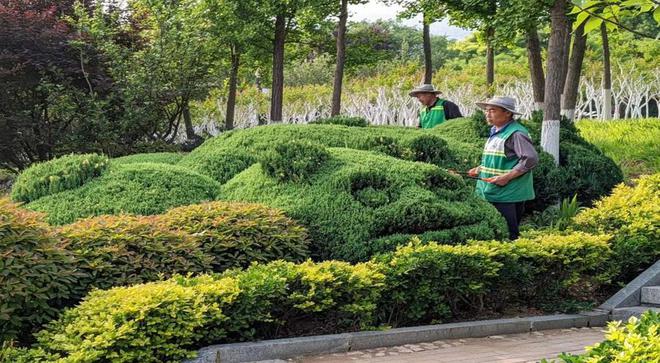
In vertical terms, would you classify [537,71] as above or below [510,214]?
above

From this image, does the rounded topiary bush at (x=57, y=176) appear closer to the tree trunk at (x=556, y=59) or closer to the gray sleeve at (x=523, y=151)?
the gray sleeve at (x=523, y=151)

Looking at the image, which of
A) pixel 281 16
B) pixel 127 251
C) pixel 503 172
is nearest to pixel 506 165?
pixel 503 172

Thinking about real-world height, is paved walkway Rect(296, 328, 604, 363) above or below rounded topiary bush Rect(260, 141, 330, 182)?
below

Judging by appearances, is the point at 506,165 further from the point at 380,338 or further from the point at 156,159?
the point at 156,159

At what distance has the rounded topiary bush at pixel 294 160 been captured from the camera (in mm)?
7305

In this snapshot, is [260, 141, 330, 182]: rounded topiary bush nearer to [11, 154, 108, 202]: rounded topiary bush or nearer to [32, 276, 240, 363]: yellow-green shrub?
[11, 154, 108, 202]: rounded topiary bush

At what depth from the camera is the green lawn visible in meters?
14.7

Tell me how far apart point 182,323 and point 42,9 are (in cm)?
1163

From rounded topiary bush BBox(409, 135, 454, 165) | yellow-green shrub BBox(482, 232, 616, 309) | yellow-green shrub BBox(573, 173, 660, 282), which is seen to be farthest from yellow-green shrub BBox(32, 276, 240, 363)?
yellow-green shrub BBox(573, 173, 660, 282)

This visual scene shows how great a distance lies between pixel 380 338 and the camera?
5426mm

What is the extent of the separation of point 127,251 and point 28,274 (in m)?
0.91

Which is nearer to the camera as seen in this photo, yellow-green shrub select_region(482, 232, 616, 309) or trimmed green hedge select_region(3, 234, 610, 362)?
trimmed green hedge select_region(3, 234, 610, 362)

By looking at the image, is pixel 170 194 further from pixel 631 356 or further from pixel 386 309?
pixel 631 356

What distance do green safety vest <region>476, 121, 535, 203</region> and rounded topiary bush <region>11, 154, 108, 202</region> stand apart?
165 inches
